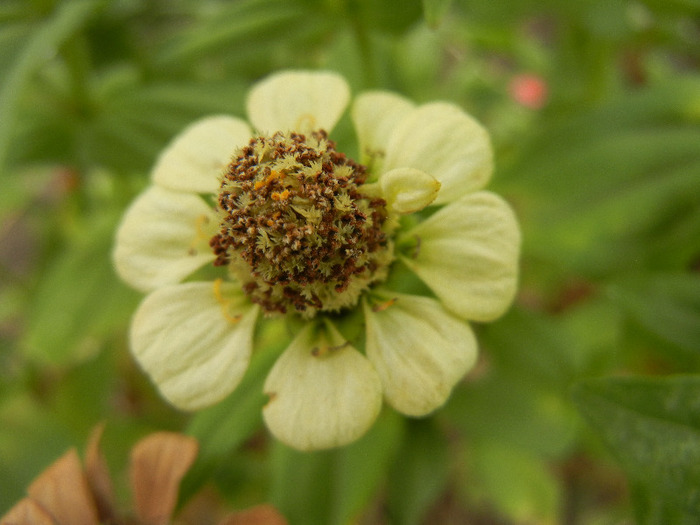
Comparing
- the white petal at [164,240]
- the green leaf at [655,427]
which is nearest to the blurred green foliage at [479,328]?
the green leaf at [655,427]

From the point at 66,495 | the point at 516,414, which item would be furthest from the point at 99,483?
the point at 516,414

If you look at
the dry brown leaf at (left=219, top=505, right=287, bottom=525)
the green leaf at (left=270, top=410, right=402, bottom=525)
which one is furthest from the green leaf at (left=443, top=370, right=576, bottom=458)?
the dry brown leaf at (left=219, top=505, right=287, bottom=525)

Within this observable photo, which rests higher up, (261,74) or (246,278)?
(246,278)

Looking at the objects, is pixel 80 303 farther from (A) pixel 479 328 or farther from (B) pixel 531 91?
(B) pixel 531 91

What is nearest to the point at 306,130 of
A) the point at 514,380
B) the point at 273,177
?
the point at 273,177

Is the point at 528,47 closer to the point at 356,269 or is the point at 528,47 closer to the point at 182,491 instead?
the point at 356,269

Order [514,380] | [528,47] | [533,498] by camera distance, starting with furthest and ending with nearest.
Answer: [528,47] → [533,498] → [514,380]

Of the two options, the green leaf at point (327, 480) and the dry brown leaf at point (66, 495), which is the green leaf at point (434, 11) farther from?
the dry brown leaf at point (66, 495)
